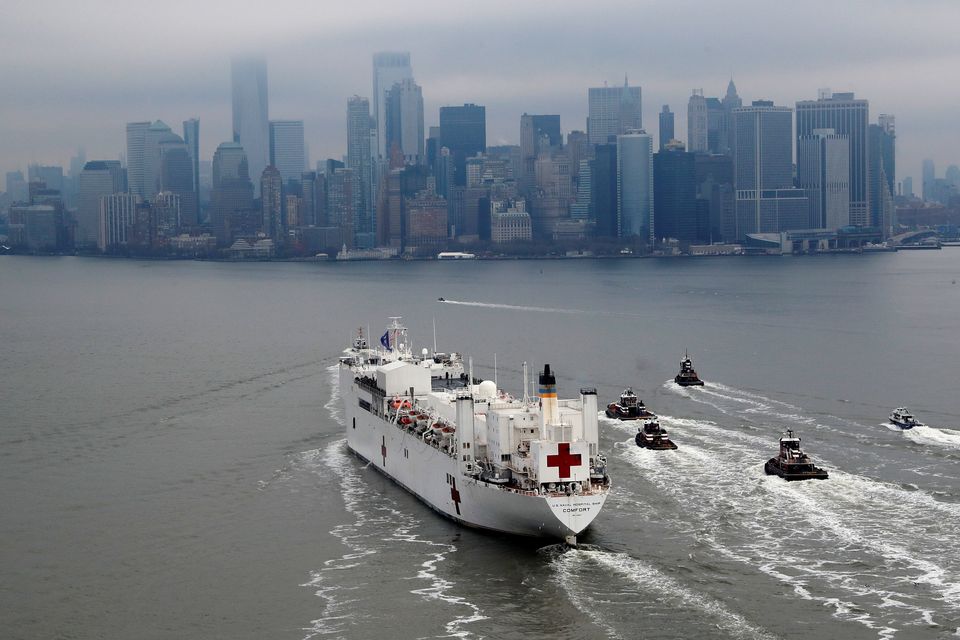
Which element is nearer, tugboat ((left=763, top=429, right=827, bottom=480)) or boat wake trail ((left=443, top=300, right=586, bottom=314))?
tugboat ((left=763, top=429, right=827, bottom=480))

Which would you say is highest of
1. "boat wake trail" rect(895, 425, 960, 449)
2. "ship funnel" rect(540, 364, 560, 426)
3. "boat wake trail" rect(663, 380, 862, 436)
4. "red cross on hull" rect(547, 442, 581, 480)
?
"ship funnel" rect(540, 364, 560, 426)

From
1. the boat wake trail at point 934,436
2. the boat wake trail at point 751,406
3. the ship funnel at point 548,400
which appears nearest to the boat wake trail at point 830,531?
the ship funnel at point 548,400

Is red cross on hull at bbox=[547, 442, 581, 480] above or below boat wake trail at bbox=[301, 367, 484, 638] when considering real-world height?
above

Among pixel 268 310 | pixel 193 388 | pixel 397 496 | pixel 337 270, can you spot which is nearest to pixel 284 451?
pixel 397 496

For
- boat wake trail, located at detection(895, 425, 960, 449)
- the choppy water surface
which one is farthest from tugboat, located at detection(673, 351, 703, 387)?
boat wake trail, located at detection(895, 425, 960, 449)

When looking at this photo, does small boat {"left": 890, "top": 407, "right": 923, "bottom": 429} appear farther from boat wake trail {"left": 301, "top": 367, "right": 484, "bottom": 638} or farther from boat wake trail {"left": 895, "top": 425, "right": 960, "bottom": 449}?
boat wake trail {"left": 301, "top": 367, "right": 484, "bottom": 638}

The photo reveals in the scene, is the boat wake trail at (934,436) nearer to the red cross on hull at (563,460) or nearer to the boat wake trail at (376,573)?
the red cross on hull at (563,460)
